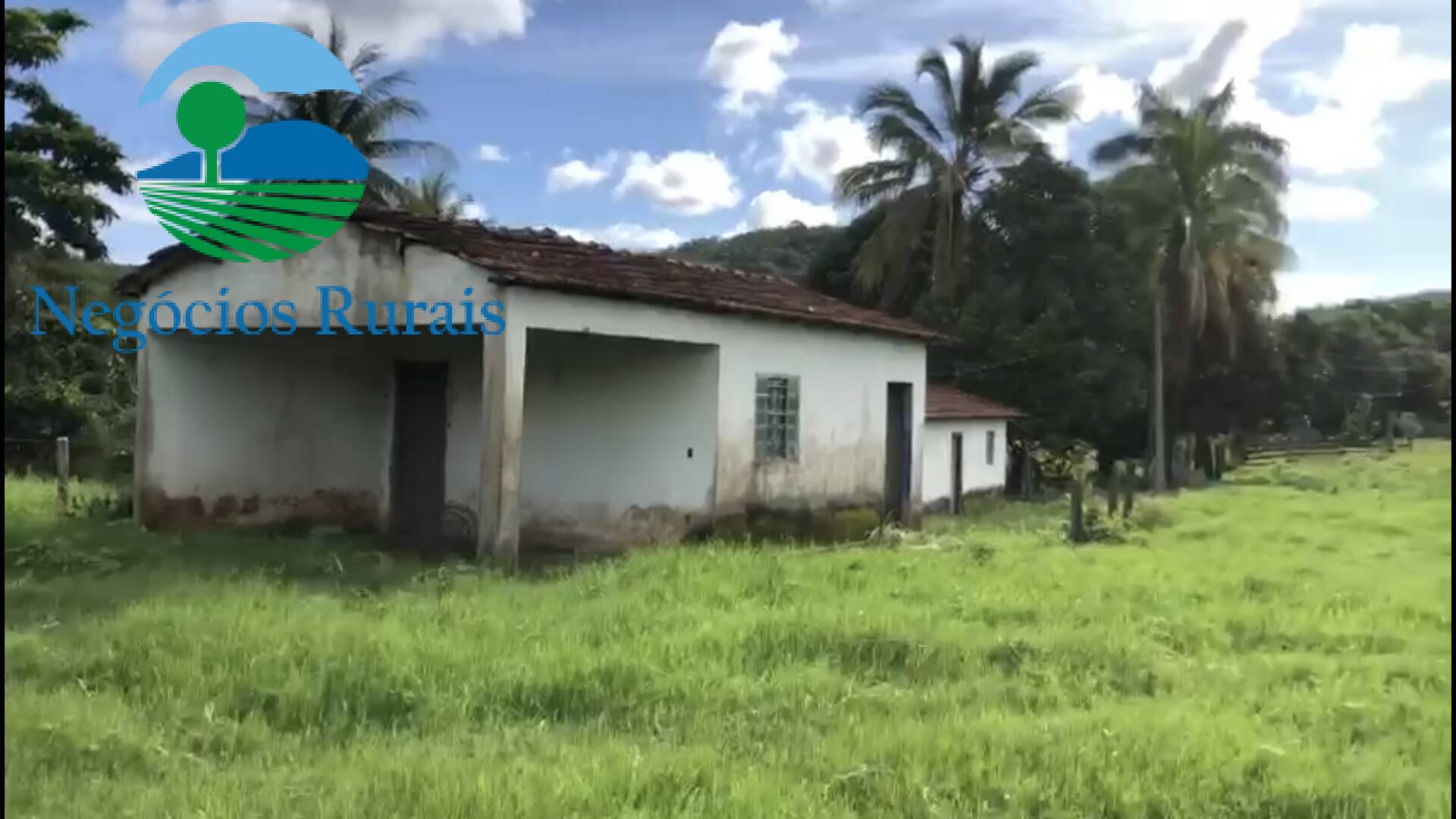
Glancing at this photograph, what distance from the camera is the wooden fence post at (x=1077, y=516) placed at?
15047mm

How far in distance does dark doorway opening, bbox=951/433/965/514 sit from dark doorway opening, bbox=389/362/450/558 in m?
10.1

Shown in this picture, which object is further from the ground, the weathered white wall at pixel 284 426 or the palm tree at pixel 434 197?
the palm tree at pixel 434 197

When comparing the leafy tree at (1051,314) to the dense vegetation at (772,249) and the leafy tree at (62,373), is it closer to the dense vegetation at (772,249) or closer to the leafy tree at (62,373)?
the dense vegetation at (772,249)

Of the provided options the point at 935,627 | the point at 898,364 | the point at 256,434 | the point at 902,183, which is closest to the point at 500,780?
the point at 935,627

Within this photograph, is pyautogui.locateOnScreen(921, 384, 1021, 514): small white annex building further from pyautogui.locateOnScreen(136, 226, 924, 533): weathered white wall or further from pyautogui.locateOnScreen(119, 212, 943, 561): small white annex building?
pyautogui.locateOnScreen(136, 226, 924, 533): weathered white wall

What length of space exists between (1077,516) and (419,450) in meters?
7.95

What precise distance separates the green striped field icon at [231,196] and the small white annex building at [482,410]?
202 millimetres

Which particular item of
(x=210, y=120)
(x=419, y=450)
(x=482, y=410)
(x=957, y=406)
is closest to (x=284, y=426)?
(x=419, y=450)

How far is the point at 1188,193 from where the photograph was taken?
2848 cm

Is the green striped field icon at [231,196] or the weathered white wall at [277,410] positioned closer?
the green striped field icon at [231,196]

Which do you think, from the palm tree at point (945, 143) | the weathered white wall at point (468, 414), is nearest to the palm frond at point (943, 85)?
the palm tree at point (945, 143)

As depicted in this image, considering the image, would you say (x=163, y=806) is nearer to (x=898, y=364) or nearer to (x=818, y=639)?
(x=818, y=639)

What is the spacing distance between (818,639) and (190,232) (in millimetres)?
8475

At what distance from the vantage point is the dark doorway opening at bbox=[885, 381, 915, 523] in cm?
1745
